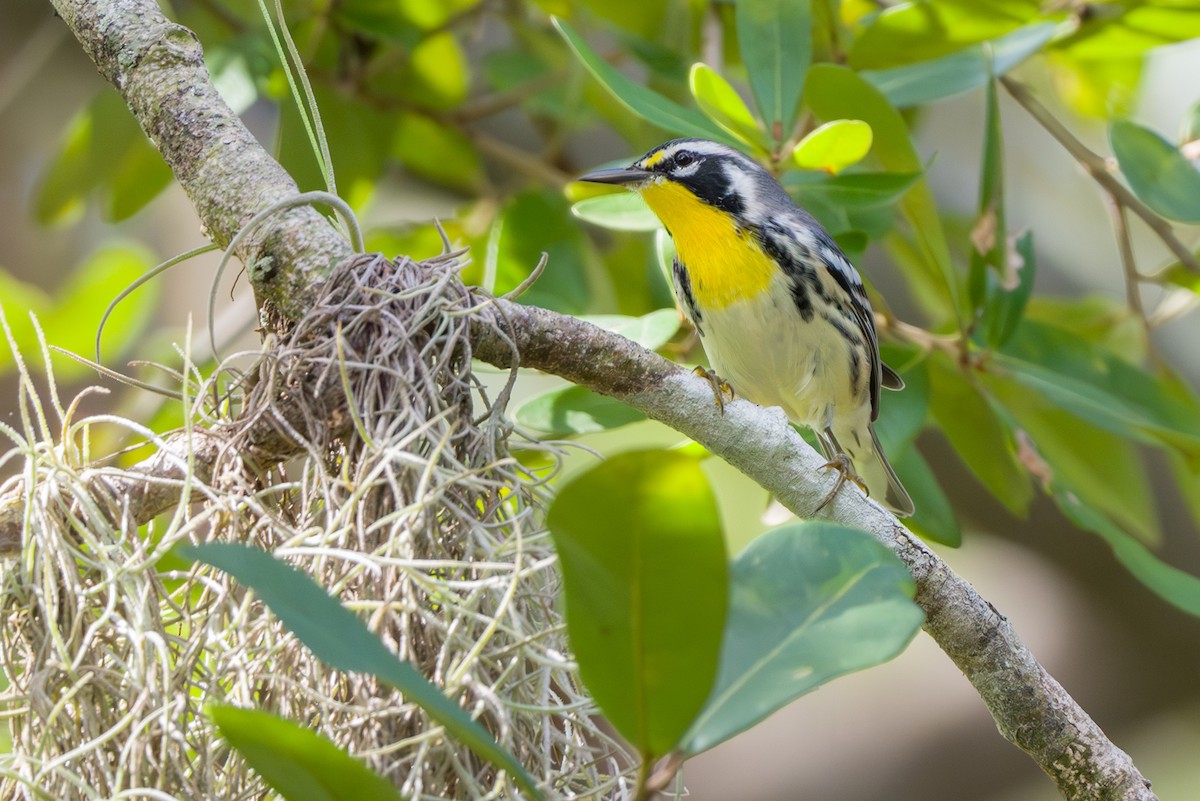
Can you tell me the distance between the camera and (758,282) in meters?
2.25

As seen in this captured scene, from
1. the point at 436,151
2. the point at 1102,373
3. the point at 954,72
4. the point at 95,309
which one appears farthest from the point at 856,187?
the point at 95,309

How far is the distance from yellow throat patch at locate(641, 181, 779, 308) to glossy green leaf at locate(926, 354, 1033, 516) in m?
0.38

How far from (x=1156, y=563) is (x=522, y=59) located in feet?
5.80

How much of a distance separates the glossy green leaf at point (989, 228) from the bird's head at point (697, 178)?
0.42 m

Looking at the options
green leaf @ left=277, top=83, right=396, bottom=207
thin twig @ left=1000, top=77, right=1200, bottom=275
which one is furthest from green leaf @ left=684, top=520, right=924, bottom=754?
green leaf @ left=277, top=83, right=396, bottom=207

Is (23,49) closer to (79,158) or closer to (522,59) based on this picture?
(79,158)

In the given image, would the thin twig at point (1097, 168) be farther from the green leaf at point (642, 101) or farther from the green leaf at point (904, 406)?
the green leaf at point (642, 101)

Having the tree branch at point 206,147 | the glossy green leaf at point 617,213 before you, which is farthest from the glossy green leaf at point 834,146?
the tree branch at point 206,147

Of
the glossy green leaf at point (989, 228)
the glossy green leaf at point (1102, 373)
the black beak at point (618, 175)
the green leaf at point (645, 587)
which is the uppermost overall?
the black beak at point (618, 175)

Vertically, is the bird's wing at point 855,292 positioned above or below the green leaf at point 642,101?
below

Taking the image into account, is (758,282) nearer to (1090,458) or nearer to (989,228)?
(989,228)

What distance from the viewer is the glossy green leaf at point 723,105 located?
5.78ft

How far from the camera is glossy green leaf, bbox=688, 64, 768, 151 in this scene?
1.76m

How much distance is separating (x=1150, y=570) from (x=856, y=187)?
738mm
